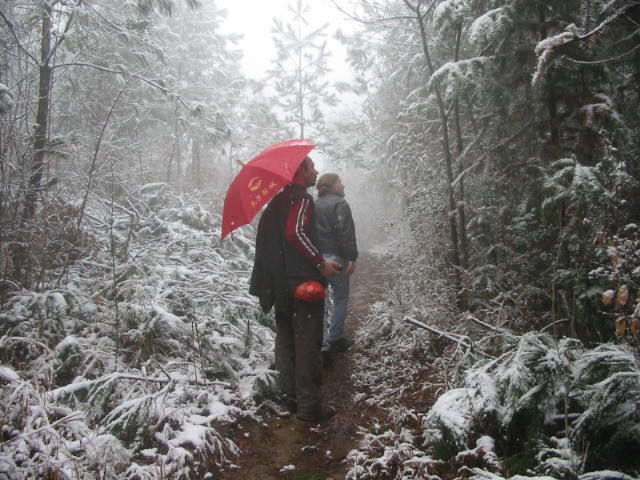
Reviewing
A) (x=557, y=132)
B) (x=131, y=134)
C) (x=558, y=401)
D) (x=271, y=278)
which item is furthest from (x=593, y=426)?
(x=131, y=134)

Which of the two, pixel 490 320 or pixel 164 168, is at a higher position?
pixel 164 168

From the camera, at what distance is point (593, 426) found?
2.31 m

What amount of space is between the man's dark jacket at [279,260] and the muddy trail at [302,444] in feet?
3.84

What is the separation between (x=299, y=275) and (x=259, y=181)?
1.03 meters

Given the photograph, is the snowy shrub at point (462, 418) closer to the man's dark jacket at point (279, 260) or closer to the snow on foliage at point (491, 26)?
the man's dark jacket at point (279, 260)

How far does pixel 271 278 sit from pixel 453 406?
211 cm

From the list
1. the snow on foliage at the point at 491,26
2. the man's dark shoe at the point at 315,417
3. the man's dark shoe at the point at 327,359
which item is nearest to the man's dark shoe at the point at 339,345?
the man's dark shoe at the point at 327,359

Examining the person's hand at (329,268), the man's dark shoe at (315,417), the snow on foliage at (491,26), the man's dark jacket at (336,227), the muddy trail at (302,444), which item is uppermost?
the snow on foliage at (491,26)

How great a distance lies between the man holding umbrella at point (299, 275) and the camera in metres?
3.97

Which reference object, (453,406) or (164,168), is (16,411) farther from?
(164,168)

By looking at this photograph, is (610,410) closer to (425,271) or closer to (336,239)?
(336,239)

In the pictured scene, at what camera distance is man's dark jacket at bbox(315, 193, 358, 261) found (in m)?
5.45

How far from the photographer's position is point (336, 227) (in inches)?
217

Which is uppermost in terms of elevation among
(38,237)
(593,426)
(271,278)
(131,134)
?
(131,134)
